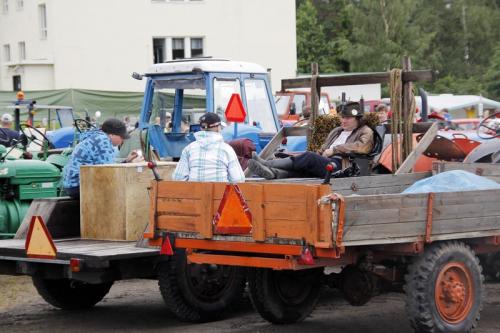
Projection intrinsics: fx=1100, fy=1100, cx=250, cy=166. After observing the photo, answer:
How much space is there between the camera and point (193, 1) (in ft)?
137

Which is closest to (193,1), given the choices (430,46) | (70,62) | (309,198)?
(70,62)

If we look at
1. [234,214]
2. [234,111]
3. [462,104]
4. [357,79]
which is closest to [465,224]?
[234,214]

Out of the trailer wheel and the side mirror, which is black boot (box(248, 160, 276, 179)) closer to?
the trailer wheel

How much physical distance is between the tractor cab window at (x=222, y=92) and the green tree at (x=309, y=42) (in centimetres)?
4389

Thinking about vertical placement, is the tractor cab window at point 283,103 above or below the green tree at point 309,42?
below

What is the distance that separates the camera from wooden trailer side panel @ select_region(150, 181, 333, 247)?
738cm

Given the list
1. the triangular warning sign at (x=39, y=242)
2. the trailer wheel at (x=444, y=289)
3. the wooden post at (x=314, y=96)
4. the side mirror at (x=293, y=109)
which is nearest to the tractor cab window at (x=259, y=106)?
the wooden post at (x=314, y=96)

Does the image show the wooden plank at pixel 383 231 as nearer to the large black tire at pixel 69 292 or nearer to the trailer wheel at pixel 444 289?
the trailer wheel at pixel 444 289

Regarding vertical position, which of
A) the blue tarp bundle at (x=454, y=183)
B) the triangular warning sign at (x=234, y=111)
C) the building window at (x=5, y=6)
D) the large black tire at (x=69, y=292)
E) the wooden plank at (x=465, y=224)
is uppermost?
the building window at (x=5, y=6)

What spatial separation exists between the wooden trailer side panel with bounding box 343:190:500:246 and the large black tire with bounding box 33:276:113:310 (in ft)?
10.9

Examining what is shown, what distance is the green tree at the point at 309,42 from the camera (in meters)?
58.5

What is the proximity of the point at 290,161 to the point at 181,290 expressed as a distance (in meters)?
1.52

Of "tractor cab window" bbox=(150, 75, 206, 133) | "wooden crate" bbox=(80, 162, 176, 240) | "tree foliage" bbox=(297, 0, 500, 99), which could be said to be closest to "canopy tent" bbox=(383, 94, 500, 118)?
"tree foliage" bbox=(297, 0, 500, 99)

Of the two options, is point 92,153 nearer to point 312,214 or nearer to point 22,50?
point 312,214
